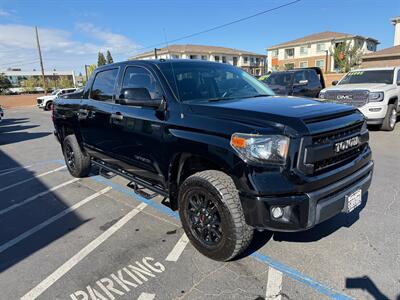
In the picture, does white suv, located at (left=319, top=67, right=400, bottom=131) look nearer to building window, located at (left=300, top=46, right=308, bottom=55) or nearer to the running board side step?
the running board side step

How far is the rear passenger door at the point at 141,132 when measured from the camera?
3.47 metres

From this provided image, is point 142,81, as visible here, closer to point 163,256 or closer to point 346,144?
point 163,256

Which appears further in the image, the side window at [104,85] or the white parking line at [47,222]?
the side window at [104,85]

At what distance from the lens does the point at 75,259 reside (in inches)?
127

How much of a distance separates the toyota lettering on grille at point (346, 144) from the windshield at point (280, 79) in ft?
28.6

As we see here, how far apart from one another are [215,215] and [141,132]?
53.0 inches

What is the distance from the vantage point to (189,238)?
10.9 feet

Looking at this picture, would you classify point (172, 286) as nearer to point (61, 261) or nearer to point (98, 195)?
point (61, 261)

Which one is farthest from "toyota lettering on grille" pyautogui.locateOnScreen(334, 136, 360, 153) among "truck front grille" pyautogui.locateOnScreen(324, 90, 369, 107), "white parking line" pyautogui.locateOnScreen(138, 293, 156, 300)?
"truck front grille" pyautogui.locateOnScreen(324, 90, 369, 107)

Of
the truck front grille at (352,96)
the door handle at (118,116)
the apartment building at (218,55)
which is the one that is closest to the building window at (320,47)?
the apartment building at (218,55)

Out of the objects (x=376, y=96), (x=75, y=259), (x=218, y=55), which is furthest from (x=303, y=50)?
(x=75, y=259)

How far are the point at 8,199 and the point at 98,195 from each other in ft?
4.69

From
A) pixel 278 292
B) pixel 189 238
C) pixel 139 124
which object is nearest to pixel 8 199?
pixel 139 124

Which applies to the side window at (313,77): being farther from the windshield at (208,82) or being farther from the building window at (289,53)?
the building window at (289,53)
